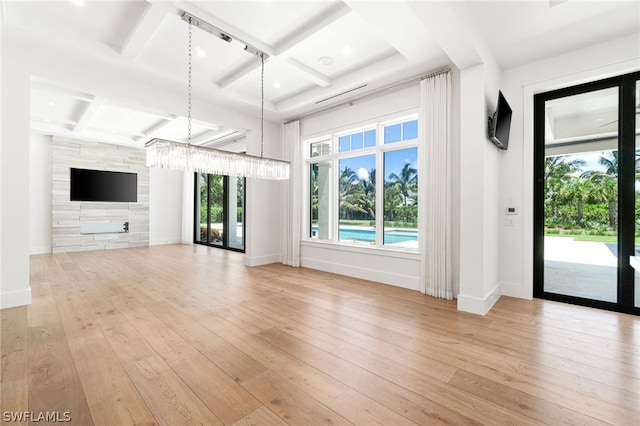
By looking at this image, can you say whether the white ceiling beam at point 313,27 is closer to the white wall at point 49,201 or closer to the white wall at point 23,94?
the white wall at point 23,94

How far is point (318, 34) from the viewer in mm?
3135

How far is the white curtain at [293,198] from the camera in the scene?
5781 millimetres

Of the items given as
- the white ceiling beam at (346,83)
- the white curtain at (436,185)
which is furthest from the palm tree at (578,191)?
the white ceiling beam at (346,83)

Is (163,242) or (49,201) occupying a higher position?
(49,201)

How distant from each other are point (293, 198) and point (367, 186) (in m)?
1.70

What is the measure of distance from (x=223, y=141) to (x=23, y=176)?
16.3ft

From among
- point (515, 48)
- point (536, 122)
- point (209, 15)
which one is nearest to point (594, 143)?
point (536, 122)

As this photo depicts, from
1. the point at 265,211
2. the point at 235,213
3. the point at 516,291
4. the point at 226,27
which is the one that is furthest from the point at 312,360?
the point at 235,213

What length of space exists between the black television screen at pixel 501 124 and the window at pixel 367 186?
1142 millimetres

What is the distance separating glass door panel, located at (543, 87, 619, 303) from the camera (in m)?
3.31

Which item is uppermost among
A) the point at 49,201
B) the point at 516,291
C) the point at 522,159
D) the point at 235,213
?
the point at 522,159

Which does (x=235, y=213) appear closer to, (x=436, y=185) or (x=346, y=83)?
(x=346, y=83)

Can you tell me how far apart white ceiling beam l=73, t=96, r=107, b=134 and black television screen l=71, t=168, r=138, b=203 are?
1378 mm

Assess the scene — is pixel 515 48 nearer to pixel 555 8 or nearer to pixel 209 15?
pixel 555 8
